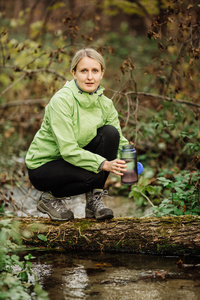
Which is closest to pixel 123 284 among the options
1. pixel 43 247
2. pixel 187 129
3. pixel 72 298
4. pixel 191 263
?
pixel 72 298

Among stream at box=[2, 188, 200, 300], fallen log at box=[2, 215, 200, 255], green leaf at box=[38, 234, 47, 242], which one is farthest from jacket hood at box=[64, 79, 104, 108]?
stream at box=[2, 188, 200, 300]

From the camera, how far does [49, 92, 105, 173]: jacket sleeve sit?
307 centimetres

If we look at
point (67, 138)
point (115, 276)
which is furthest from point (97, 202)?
point (115, 276)

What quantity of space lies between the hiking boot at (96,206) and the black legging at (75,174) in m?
0.07

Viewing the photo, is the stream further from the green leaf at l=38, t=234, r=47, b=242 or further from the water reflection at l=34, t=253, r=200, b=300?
the green leaf at l=38, t=234, r=47, b=242

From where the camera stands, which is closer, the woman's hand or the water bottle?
the woman's hand

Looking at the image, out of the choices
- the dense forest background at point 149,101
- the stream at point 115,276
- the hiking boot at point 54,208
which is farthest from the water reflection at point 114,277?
the dense forest background at point 149,101

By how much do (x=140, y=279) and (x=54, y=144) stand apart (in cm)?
124

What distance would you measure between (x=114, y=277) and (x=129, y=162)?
85 centimetres

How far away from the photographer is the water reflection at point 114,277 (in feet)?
8.04

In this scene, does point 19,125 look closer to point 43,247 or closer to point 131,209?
point 131,209

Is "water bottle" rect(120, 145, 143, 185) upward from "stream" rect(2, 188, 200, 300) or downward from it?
upward

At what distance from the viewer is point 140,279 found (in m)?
2.68

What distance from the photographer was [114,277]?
2723 millimetres
